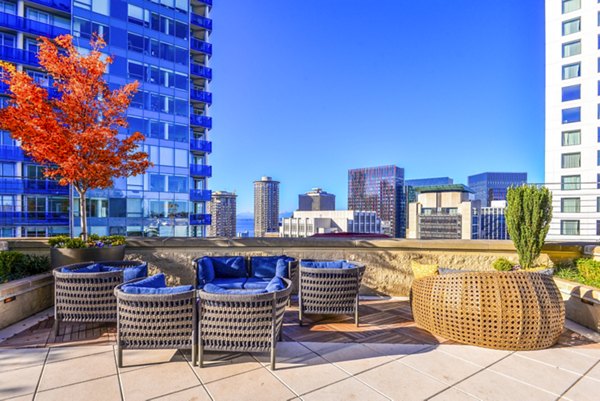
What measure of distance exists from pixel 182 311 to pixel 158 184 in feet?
74.9

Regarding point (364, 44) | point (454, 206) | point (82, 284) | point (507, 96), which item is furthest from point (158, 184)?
point (454, 206)

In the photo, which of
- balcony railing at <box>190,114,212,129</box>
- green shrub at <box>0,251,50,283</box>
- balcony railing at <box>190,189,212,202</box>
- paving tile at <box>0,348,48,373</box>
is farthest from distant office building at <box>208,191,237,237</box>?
paving tile at <box>0,348,48,373</box>

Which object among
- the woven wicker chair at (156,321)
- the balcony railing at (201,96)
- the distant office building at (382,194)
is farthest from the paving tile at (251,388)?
the distant office building at (382,194)

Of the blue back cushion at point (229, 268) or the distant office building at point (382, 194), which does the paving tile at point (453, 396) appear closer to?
the blue back cushion at point (229, 268)

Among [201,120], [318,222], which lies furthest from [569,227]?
[318,222]

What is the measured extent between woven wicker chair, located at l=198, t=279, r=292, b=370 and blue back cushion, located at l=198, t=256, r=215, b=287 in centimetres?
173

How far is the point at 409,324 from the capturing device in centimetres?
422

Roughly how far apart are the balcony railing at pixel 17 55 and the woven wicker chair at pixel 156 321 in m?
24.9

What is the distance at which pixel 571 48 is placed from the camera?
30.0 meters

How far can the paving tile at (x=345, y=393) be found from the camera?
2486 millimetres

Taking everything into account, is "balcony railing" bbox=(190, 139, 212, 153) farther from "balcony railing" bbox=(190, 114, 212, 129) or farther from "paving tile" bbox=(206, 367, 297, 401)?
"paving tile" bbox=(206, 367, 297, 401)

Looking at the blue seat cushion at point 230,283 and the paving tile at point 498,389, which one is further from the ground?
the blue seat cushion at point 230,283

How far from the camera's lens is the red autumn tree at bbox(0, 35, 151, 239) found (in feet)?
17.0

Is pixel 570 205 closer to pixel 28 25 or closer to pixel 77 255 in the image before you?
pixel 77 255
